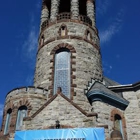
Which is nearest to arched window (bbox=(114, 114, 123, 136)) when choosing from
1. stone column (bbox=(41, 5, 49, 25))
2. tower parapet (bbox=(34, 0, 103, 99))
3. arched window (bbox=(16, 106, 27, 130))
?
tower parapet (bbox=(34, 0, 103, 99))

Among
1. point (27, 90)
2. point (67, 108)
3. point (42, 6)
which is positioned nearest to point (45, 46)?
point (27, 90)

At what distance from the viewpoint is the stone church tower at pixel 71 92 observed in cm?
1310

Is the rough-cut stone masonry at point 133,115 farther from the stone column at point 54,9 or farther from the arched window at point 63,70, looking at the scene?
the stone column at point 54,9

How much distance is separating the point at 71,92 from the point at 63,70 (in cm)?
228

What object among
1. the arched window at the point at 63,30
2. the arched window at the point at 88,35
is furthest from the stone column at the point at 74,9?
the arched window at the point at 88,35

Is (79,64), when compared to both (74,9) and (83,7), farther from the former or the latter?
(83,7)

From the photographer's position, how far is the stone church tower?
1310 cm

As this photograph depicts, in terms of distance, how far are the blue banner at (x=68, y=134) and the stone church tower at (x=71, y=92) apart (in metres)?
0.49

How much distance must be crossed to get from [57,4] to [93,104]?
12.0 m

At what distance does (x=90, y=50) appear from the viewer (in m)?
19.8

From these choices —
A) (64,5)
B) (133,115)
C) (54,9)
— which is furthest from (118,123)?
(64,5)

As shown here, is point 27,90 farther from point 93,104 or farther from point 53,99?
point 93,104

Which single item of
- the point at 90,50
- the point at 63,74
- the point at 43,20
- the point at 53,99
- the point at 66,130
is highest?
the point at 43,20

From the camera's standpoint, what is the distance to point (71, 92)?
1648cm
